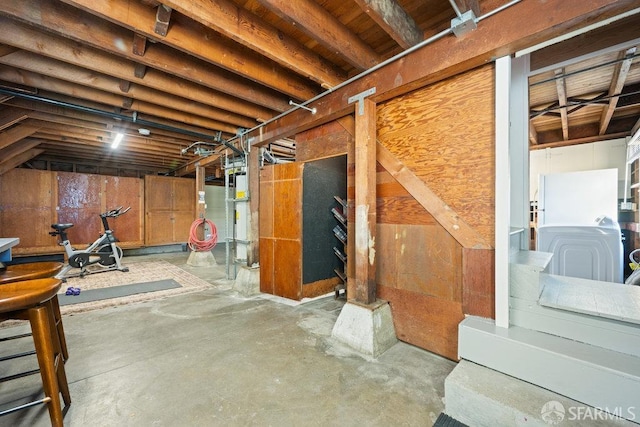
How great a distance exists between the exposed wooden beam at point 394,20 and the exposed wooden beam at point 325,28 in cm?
37

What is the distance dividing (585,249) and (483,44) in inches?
110

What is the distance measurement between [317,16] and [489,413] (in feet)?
8.81

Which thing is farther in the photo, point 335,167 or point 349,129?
point 335,167

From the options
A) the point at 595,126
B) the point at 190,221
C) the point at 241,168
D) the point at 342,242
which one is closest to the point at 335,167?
the point at 342,242

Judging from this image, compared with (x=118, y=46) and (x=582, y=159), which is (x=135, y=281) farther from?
(x=582, y=159)

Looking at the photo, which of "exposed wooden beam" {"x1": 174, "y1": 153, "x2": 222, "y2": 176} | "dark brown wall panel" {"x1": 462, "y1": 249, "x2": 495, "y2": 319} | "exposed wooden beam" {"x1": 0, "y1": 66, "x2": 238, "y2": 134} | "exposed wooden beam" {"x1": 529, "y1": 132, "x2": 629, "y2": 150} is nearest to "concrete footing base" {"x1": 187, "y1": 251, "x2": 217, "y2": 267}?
"exposed wooden beam" {"x1": 174, "y1": 153, "x2": 222, "y2": 176}

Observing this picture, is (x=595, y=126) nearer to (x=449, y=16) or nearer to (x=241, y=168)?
(x=449, y=16)

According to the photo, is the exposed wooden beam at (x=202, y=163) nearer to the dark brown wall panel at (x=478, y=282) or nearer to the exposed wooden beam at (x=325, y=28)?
the exposed wooden beam at (x=325, y=28)

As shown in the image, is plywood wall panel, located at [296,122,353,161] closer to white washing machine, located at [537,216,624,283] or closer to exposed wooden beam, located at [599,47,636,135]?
exposed wooden beam, located at [599,47,636,135]

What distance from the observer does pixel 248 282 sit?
383cm

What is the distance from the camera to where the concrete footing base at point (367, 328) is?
2150 millimetres

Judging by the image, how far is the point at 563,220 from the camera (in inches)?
170

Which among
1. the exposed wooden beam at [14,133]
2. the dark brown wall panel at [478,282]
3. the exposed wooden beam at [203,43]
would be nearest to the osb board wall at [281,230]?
the exposed wooden beam at [203,43]

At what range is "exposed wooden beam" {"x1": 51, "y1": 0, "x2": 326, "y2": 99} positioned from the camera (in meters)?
1.76
